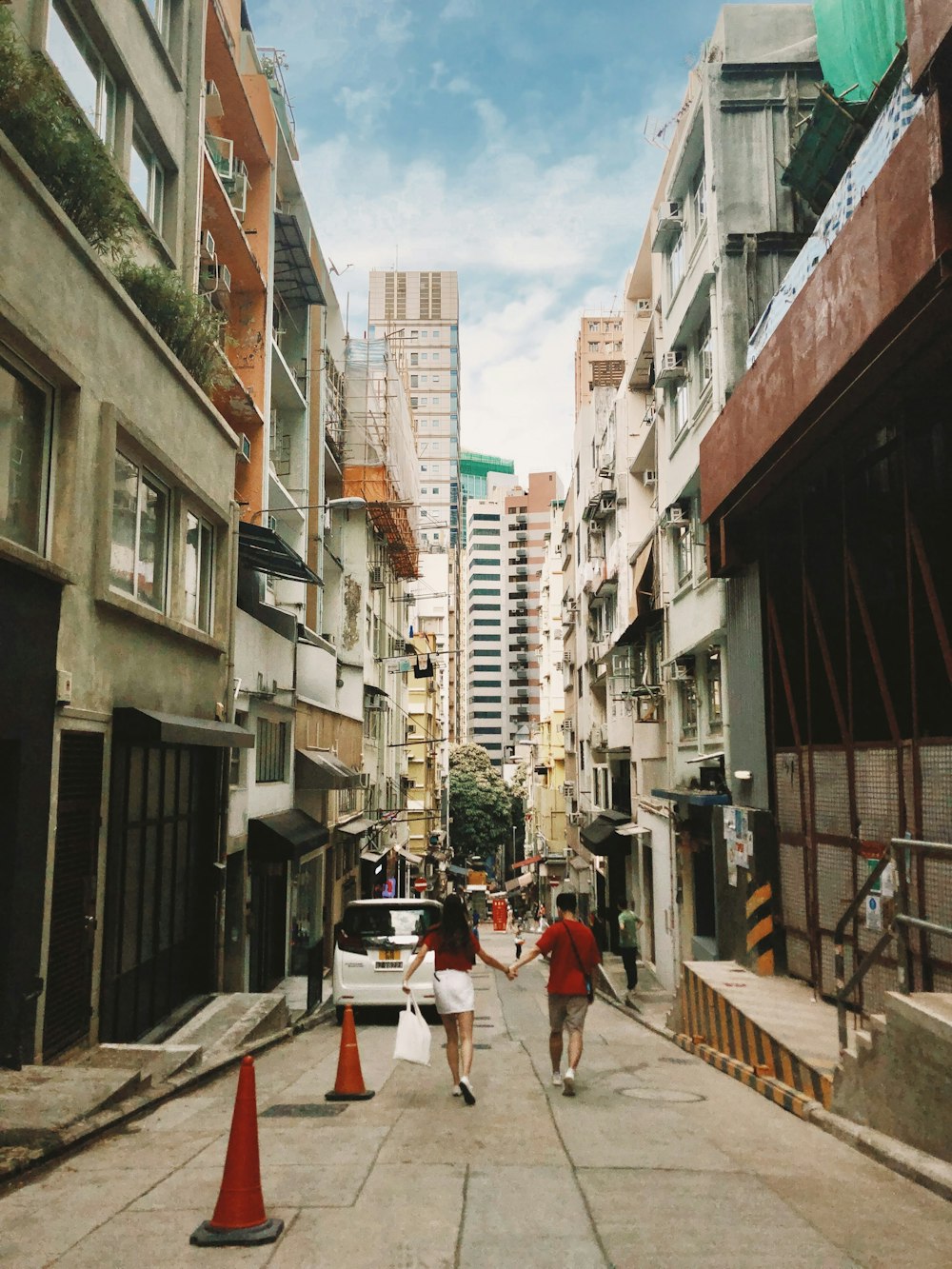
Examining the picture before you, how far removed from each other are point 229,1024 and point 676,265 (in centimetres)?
1890

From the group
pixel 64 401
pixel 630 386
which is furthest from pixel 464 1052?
pixel 630 386

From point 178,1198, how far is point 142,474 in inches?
328

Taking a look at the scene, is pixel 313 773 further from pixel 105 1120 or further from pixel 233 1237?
pixel 233 1237

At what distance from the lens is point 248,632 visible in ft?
57.7

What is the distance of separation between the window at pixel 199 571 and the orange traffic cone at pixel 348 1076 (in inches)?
266

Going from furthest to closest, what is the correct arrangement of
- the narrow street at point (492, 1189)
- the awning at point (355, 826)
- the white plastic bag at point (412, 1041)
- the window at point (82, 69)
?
the awning at point (355, 826)
the window at point (82, 69)
the white plastic bag at point (412, 1041)
the narrow street at point (492, 1189)

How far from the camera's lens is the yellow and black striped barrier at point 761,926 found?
14695 millimetres

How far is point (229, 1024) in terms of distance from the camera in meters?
11.9

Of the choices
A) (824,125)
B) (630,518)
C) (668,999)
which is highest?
(824,125)

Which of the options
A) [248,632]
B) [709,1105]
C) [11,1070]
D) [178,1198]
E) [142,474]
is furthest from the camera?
[248,632]

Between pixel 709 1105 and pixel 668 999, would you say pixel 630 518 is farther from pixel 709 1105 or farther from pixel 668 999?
pixel 709 1105

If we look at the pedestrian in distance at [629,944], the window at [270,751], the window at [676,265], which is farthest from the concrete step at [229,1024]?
the window at [676,265]

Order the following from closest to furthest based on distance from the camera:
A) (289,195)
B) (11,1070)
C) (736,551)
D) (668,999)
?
(11,1070), (736,551), (668,999), (289,195)

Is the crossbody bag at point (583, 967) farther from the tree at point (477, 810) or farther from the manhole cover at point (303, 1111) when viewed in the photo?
the tree at point (477, 810)
